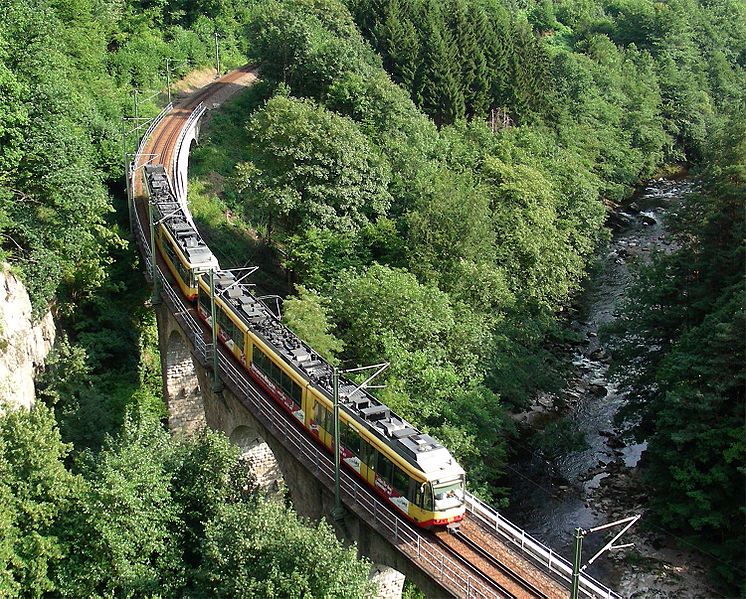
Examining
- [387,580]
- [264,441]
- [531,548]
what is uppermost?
[531,548]

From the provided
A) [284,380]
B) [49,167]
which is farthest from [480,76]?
[284,380]

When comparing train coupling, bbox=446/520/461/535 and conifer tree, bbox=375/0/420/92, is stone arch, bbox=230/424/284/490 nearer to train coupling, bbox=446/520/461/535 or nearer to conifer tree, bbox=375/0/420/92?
train coupling, bbox=446/520/461/535

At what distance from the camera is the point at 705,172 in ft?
152

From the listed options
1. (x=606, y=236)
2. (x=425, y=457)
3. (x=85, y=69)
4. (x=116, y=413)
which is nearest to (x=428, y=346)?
(x=425, y=457)

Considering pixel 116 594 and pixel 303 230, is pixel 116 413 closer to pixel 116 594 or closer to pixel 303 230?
pixel 303 230

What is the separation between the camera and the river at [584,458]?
39312 millimetres

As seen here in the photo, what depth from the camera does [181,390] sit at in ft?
148

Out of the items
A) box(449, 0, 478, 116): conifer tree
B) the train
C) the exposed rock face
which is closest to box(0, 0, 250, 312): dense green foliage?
the exposed rock face

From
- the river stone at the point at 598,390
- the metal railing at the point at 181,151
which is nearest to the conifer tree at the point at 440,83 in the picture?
the metal railing at the point at 181,151

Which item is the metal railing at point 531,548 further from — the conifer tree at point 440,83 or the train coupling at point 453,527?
the conifer tree at point 440,83

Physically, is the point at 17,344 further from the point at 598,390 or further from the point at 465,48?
the point at 465,48

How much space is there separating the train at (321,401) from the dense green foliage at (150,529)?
13.0 ft

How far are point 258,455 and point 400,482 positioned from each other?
12.2 metres

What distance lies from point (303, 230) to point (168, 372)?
1101cm
